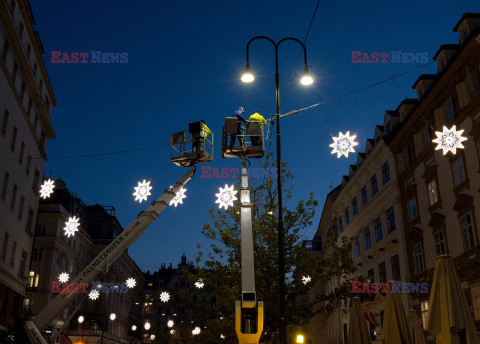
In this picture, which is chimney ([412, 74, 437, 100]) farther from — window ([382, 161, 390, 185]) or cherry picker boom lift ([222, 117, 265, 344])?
cherry picker boom lift ([222, 117, 265, 344])

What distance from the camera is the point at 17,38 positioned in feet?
96.6

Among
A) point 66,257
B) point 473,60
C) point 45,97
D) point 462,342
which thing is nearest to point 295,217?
point 473,60

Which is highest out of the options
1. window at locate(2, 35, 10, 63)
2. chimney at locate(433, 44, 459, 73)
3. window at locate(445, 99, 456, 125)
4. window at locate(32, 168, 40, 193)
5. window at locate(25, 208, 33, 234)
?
window at locate(2, 35, 10, 63)

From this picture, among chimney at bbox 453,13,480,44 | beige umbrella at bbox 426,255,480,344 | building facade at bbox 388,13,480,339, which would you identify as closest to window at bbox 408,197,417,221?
building facade at bbox 388,13,480,339

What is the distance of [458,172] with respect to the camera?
23875 millimetres

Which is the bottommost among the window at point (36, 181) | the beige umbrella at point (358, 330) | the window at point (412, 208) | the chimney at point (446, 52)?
the beige umbrella at point (358, 330)

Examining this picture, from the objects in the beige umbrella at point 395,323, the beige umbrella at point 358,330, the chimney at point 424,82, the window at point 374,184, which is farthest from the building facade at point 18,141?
the window at point 374,184

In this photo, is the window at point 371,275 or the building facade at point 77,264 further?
the building facade at point 77,264

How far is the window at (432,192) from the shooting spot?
26562 millimetres

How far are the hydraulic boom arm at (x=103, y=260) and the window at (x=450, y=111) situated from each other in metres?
15.2

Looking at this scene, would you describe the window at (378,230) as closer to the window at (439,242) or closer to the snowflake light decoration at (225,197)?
the window at (439,242)

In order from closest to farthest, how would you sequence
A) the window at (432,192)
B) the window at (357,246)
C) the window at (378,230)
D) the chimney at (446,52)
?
the chimney at (446,52)
the window at (432,192)
the window at (378,230)
the window at (357,246)

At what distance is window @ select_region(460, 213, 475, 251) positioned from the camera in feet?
74.0

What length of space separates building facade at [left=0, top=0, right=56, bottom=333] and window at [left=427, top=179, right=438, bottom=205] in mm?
25491
